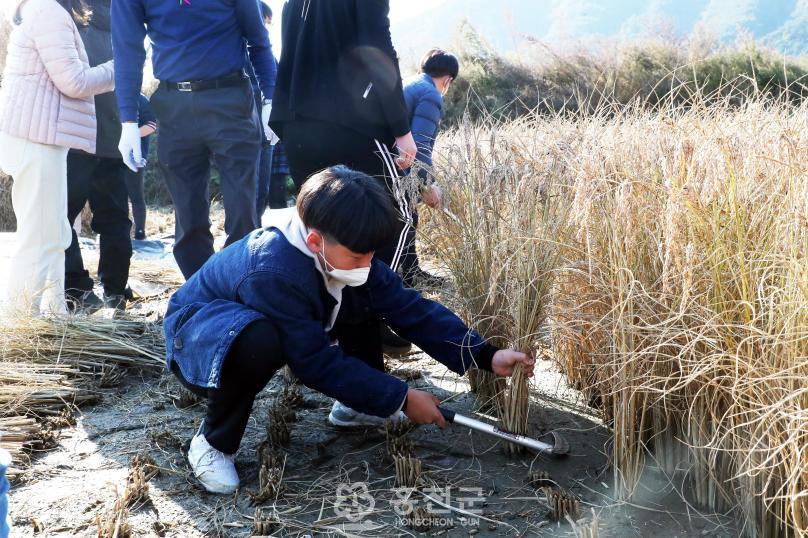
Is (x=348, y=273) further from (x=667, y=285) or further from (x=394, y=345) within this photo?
(x=394, y=345)

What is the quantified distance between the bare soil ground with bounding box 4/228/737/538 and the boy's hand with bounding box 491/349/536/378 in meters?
0.27

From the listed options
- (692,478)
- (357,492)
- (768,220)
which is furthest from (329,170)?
(692,478)

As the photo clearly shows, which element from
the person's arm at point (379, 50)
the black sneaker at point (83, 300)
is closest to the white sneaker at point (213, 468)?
the person's arm at point (379, 50)

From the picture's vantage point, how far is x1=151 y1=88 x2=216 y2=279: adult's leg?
3408 millimetres

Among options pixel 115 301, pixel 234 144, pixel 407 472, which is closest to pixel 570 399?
pixel 407 472

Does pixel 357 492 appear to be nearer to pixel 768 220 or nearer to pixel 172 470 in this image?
pixel 172 470

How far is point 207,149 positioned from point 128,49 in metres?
0.59

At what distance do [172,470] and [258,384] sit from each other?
422 millimetres

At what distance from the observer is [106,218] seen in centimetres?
416

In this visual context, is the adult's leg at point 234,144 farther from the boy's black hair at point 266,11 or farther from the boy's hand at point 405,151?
the boy's black hair at point 266,11

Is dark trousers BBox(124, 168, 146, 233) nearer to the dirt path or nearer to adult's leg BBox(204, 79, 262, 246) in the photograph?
adult's leg BBox(204, 79, 262, 246)

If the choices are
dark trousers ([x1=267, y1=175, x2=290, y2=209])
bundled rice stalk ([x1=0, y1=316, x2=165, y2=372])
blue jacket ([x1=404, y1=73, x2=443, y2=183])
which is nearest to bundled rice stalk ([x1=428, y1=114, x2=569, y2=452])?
bundled rice stalk ([x1=0, y1=316, x2=165, y2=372])

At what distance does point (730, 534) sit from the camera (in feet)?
5.97

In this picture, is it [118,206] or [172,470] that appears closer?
[172,470]
